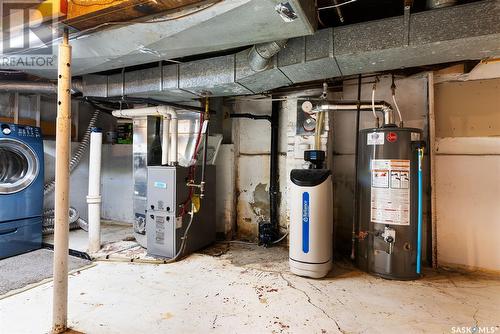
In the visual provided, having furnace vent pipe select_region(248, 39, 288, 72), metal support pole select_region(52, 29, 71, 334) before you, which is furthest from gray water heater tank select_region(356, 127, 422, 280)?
metal support pole select_region(52, 29, 71, 334)

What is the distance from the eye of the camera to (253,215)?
3918mm

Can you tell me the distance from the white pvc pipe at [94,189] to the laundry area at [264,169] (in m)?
0.02

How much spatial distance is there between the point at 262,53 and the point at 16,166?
3.45 meters

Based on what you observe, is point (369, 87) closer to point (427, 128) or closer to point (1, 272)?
point (427, 128)

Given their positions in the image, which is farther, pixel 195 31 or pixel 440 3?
pixel 195 31

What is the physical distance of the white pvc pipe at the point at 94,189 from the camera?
10.5ft

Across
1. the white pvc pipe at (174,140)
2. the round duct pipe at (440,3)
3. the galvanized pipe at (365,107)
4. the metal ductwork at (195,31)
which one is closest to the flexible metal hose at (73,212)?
the white pvc pipe at (174,140)

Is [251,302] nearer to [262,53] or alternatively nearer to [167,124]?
[262,53]

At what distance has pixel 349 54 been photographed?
2129 mm

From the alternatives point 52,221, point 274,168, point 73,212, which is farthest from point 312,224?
point 52,221

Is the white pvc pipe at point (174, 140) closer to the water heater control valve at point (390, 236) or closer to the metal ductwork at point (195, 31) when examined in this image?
the metal ductwork at point (195, 31)

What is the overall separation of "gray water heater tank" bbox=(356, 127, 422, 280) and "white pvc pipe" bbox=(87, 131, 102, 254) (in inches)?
117

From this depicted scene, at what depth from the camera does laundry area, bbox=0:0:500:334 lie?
74.5 inches

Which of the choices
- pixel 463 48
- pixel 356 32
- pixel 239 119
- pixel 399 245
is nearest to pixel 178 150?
pixel 239 119
